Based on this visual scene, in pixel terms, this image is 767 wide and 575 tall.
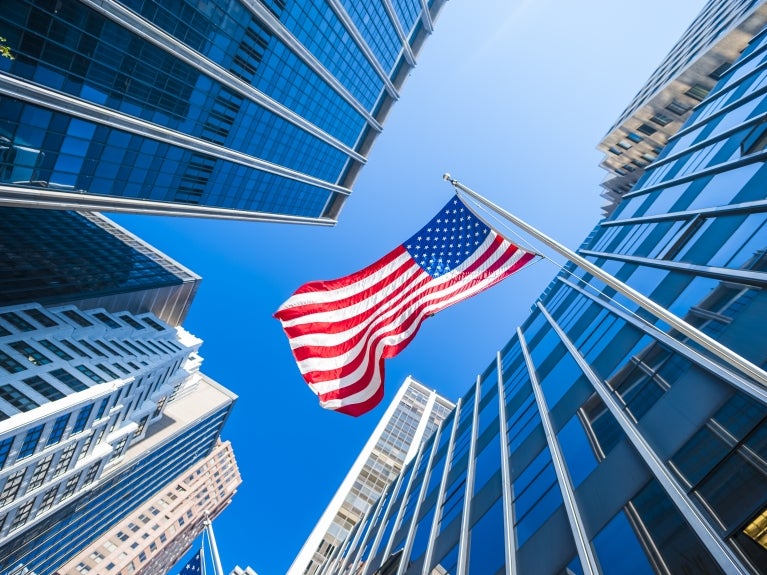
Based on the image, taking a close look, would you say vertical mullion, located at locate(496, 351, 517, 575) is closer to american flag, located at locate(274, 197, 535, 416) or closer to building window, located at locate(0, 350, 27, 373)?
american flag, located at locate(274, 197, 535, 416)

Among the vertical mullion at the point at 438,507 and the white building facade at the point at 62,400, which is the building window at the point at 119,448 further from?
the vertical mullion at the point at 438,507

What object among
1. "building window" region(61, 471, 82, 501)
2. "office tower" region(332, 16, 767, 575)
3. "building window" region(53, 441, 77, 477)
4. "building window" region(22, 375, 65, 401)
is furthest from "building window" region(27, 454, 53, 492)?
"office tower" region(332, 16, 767, 575)

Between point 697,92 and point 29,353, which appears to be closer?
point 697,92

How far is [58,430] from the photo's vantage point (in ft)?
152

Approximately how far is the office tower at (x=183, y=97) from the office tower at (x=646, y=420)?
35384mm

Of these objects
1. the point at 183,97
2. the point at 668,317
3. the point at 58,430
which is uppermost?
the point at 668,317

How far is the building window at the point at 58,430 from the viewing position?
45406 millimetres

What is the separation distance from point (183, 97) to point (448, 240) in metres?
41.7

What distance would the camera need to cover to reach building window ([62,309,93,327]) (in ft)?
194

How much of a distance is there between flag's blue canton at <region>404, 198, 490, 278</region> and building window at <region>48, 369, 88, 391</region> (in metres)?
51.6

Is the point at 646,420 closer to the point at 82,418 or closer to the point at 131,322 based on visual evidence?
the point at 82,418

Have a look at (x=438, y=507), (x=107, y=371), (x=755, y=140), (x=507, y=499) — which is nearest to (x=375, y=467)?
(x=438, y=507)

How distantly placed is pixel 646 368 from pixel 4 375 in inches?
2139

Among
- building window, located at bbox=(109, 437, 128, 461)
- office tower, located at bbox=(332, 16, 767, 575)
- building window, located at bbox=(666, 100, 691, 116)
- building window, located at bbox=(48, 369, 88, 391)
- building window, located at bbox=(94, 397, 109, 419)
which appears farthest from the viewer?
building window, located at bbox=(109, 437, 128, 461)
